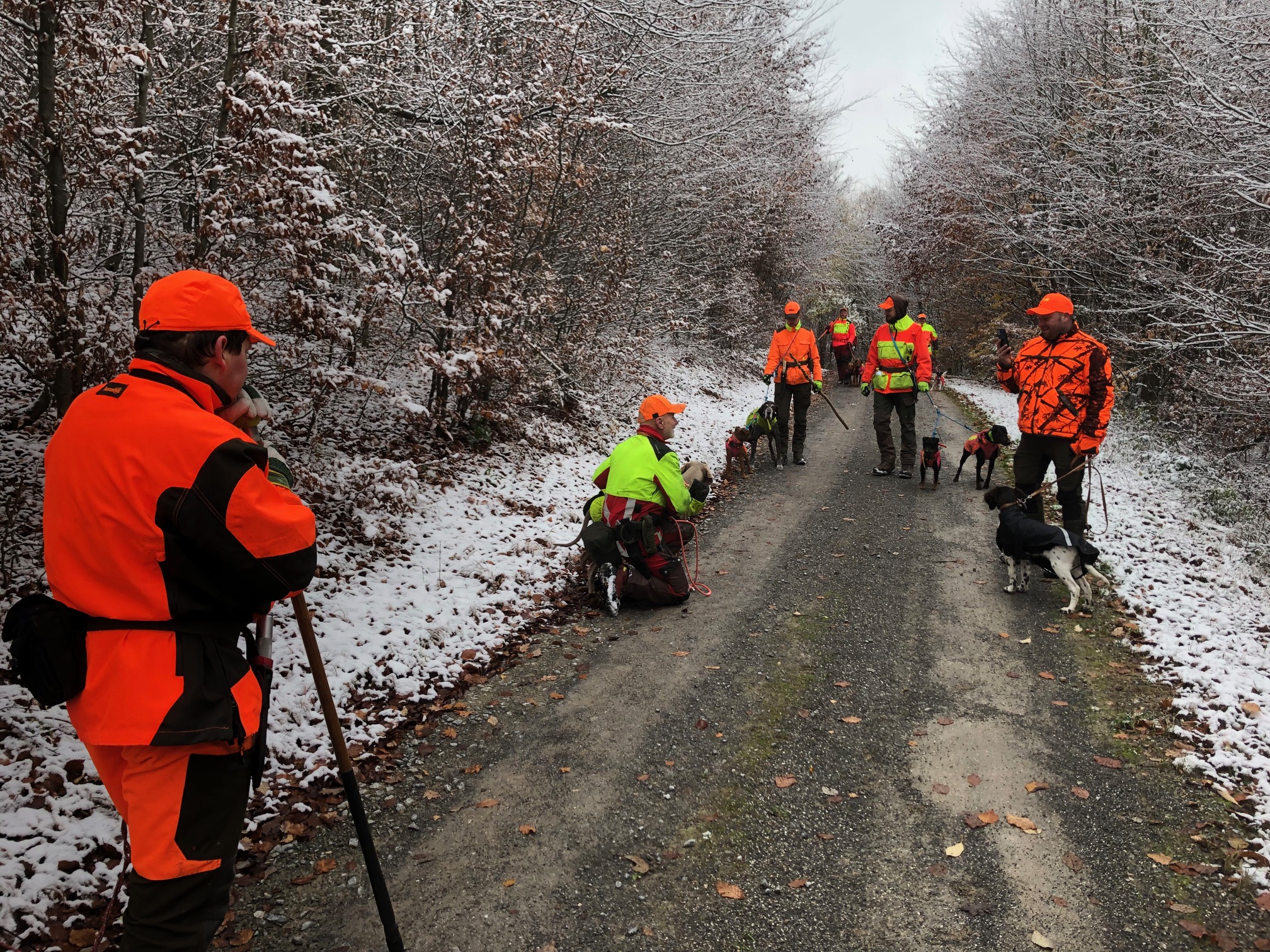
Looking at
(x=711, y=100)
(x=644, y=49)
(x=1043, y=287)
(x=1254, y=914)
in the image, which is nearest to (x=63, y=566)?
(x=1254, y=914)

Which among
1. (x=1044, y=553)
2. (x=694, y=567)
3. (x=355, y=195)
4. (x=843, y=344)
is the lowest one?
(x=694, y=567)

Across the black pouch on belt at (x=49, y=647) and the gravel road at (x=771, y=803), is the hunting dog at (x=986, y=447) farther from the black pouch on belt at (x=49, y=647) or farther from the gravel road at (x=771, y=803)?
the black pouch on belt at (x=49, y=647)

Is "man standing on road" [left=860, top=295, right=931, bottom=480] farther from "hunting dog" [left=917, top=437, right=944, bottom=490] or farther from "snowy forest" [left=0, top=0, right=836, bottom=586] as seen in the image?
"snowy forest" [left=0, top=0, right=836, bottom=586]

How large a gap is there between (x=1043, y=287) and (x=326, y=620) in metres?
18.2

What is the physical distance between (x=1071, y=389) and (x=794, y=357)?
507cm

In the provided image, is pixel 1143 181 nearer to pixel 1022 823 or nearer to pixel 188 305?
pixel 1022 823

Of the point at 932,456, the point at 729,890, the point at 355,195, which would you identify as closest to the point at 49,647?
the point at 729,890

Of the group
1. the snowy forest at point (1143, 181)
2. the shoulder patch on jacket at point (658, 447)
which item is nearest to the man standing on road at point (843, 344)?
the snowy forest at point (1143, 181)

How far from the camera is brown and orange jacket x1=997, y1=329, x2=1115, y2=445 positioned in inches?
261

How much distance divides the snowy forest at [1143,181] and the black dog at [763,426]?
16.2 feet

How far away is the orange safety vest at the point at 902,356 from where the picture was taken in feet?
35.0

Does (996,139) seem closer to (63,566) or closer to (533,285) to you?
(533,285)

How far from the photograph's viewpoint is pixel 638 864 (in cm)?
360

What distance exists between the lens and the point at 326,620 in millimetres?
5590
